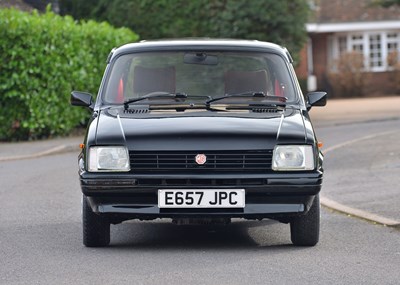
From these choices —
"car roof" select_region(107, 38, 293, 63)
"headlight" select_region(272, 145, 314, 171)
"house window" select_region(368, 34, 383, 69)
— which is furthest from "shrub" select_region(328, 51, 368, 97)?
"headlight" select_region(272, 145, 314, 171)

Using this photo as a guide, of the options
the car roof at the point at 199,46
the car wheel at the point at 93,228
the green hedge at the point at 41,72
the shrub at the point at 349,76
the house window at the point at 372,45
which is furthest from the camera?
the house window at the point at 372,45

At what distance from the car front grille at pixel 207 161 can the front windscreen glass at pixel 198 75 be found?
4.09 ft

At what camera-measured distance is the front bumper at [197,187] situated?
342 inches

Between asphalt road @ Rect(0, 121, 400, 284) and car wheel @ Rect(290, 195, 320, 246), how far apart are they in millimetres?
94

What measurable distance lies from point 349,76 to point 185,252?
39.4 meters

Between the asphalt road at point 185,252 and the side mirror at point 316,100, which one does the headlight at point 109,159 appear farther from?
the side mirror at point 316,100

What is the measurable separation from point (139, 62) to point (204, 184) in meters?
1.95

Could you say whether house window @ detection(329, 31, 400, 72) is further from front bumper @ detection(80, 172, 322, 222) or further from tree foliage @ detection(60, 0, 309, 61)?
front bumper @ detection(80, 172, 322, 222)

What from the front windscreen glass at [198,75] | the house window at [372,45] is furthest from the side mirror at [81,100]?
the house window at [372,45]

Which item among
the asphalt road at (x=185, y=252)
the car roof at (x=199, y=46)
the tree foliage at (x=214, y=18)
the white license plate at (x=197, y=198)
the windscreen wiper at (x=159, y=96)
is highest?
the car roof at (x=199, y=46)

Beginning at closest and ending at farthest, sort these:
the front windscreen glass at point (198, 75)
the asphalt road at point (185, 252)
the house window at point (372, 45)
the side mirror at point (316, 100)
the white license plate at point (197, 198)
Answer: the asphalt road at point (185, 252), the white license plate at point (197, 198), the front windscreen glass at point (198, 75), the side mirror at point (316, 100), the house window at point (372, 45)

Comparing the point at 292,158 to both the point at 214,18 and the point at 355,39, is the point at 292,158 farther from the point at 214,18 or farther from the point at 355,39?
the point at 355,39

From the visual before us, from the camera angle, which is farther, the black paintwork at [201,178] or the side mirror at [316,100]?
the side mirror at [316,100]

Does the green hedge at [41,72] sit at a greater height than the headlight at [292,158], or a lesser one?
lesser
